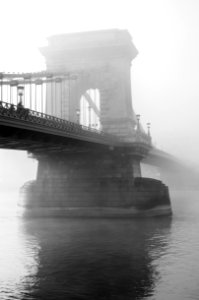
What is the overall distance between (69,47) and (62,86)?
207 inches

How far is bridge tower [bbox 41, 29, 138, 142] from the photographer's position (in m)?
55.0

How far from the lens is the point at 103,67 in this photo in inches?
2170

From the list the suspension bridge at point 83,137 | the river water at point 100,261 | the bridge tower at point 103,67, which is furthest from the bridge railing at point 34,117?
the bridge tower at point 103,67

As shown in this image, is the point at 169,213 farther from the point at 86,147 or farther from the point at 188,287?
the point at 188,287

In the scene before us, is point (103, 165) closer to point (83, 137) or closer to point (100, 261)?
point (83, 137)

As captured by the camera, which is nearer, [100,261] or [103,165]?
[100,261]

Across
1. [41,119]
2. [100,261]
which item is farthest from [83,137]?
[100,261]

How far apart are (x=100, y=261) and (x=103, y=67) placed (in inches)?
1403

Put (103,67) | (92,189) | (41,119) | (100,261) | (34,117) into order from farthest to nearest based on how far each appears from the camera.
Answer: (103,67)
(92,189)
(41,119)
(34,117)
(100,261)

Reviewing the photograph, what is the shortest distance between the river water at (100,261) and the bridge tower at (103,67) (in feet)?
64.1

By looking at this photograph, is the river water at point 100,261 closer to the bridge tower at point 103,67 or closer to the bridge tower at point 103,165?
the bridge tower at point 103,165

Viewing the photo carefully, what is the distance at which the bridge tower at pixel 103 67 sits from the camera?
5500cm

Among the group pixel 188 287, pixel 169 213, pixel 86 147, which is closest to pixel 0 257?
pixel 188 287

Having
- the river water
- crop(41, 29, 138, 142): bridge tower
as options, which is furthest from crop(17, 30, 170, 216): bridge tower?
the river water
